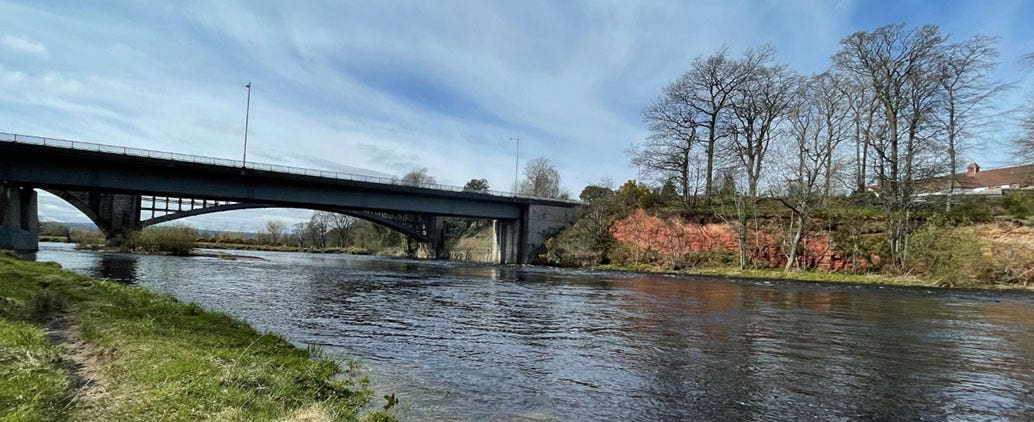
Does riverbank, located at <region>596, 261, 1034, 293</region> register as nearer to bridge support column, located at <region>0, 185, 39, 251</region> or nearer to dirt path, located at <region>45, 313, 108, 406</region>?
dirt path, located at <region>45, 313, 108, 406</region>

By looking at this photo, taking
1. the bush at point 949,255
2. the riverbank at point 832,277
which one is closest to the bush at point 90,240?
the riverbank at point 832,277

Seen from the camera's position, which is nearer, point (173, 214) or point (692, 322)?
point (692, 322)

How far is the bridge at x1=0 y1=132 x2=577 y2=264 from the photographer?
4131cm

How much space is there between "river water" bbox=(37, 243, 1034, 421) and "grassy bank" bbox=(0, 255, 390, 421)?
109 centimetres

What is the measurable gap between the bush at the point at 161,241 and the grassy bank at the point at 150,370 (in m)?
47.5

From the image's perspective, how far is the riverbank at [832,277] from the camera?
3343 centimetres

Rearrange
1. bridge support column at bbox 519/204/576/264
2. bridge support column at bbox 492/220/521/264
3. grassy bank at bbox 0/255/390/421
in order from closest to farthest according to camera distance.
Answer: grassy bank at bbox 0/255/390/421, bridge support column at bbox 519/204/576/264, bridge support column at bbox 492/220/521/264

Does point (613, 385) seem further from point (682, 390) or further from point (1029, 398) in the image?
point (1029, 398)

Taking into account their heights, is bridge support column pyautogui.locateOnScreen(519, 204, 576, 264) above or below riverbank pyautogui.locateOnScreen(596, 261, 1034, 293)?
above

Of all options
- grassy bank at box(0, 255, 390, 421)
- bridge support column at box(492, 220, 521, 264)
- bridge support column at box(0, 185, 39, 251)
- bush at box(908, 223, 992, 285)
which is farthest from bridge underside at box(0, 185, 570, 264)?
grassy bank at box(0, 255, 390, 421)

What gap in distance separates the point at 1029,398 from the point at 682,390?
4586 mm

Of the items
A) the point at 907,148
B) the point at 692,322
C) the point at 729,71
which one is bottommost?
the point at 692,322

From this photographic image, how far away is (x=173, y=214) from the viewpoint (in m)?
65.1

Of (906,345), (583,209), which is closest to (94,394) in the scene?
(906,345)
